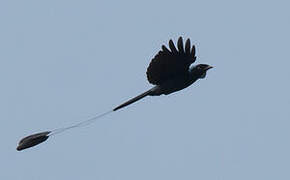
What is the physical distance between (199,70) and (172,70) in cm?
54

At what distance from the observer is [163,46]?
9.53m

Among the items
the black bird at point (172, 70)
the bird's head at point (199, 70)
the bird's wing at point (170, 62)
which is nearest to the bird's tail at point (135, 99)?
the black bird at point (172, 70)

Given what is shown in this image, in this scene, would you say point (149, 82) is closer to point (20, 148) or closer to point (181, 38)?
point (181, 38)

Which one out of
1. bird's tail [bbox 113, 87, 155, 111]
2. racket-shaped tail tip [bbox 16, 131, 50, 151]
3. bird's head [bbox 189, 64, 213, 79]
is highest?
racket-shaped tail tip [bbox 16, 131, 50, 151]

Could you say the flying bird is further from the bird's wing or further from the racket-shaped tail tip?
the racket-shaped tail tip

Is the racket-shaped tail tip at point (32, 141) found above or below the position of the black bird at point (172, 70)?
above

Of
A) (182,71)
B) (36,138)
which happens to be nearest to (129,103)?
(182,71)

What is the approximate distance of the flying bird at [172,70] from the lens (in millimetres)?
9547

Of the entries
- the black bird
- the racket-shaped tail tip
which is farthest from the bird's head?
the racket-shaped tail tip

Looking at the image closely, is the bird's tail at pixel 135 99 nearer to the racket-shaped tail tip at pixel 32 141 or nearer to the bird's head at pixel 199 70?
the bird's head at pixel 199 70

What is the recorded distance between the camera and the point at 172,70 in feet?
32.4

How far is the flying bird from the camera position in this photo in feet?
31.3

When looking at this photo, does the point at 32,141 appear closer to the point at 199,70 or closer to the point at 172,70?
the point at 172,70

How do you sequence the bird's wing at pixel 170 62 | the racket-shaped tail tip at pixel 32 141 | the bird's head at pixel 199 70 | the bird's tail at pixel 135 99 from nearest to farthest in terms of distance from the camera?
the bird's wing at pixel 170 62
the bird's head at pixel 199 70
the bird's tail at pixel 135 99
the racket-shaped tail tip at pixel 32 141
